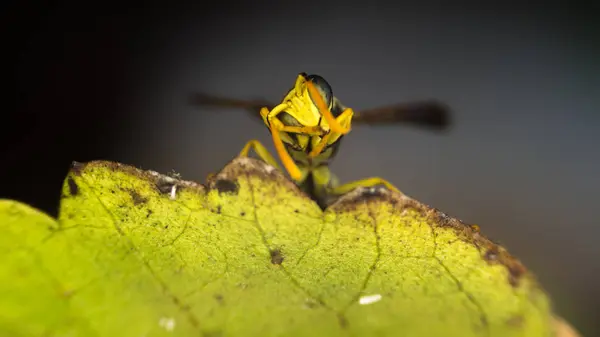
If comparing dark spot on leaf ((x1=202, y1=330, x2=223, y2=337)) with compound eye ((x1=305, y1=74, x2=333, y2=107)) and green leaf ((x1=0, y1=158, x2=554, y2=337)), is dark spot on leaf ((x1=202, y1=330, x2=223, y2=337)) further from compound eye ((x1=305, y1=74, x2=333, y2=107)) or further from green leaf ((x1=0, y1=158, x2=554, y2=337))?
compound eye ((x1=305, y1=74, x2=333, y2=107))

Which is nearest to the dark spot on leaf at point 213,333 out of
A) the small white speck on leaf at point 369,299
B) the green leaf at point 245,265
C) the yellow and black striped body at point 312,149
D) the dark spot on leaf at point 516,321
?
the green leaf at point 245,265

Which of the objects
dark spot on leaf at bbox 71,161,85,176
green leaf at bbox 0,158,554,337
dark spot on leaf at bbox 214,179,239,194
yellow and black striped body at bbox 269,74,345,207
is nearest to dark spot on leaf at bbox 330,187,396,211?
green leaf at bbox 0,158,554,337

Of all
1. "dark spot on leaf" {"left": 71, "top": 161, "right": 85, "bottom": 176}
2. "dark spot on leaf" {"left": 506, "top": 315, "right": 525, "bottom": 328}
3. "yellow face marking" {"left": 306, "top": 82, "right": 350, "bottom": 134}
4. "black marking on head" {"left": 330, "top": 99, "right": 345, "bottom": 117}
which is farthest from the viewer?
"black marking on head" {"left": 330, "top": 99, "right": 345, "bottom": 117}

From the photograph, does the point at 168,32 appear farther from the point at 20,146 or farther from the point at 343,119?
the point at 343,119

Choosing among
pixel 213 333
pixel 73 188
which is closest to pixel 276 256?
pixel 213 333

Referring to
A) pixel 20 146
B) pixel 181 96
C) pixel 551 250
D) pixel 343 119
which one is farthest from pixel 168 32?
pixel 551 250

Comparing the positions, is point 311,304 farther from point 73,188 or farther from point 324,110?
point 324,110

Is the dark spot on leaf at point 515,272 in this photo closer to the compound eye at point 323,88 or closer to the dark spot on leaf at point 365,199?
the dark spot on leaf at point 365,199

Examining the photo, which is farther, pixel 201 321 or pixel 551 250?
pixel 551 250
